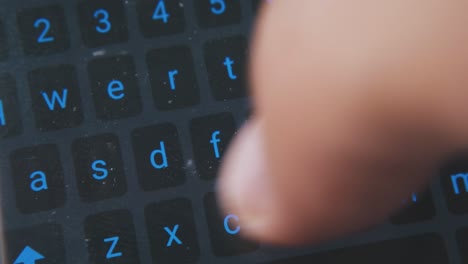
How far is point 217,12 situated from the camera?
1.06ft

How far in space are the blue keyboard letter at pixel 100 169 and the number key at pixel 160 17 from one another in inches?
3.9

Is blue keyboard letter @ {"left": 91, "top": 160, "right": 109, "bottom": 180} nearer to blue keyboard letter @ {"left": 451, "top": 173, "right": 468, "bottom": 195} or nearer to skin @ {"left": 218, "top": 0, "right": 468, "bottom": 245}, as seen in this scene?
skin @ {"left": 218, "top": 0, "right": 468, "bottom": 245}

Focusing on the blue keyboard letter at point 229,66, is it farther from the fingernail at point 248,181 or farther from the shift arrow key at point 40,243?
the shift arrow key at point 40,243

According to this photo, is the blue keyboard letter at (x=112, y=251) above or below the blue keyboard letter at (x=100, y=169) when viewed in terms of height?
below

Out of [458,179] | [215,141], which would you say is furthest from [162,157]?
[458,179]

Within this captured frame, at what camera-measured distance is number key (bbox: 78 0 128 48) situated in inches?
12.5

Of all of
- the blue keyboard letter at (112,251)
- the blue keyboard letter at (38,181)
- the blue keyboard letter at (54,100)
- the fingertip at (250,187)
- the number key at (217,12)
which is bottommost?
the blue keyboard letter at (112,251)

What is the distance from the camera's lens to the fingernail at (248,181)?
313mm

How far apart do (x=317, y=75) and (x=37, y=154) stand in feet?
0.69

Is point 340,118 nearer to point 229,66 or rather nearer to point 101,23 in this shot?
point 229,66

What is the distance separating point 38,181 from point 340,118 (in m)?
0.22

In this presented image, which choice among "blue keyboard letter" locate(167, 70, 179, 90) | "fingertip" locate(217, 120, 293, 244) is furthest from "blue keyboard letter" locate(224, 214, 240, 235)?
"blue keyboard letter" locate(167, 70, 179, 90)

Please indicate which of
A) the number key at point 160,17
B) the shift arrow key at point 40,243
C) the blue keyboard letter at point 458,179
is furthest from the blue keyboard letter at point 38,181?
the blue keyboard letter at point 458,179

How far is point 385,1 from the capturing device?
12.9 inches
